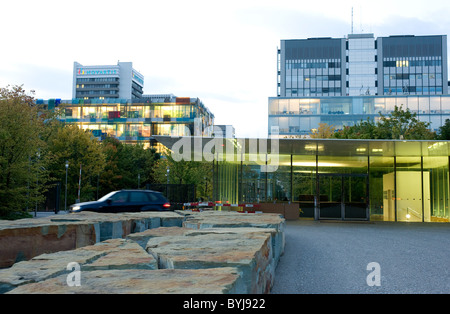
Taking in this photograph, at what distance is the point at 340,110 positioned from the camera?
296 ft

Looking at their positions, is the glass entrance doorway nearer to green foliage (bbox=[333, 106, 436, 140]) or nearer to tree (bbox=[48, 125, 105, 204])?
green foliage (bbox=[333, 106, 436, 140])

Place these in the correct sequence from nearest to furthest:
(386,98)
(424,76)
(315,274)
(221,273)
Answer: (221,273) < (315,274) < (386,98) < (424,76)

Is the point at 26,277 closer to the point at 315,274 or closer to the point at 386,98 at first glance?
the point at 315,274

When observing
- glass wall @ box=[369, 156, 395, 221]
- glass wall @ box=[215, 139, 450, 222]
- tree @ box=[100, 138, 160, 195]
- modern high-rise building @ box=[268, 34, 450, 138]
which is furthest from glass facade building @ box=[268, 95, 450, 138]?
glass wall @ box=[215, 139, 450, 222]

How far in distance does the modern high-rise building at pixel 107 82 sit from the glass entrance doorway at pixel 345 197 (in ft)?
486

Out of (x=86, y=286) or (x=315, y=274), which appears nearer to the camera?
(x=86, y=286)

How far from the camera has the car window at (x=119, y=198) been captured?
15464 mm

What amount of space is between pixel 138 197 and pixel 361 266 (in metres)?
9.24

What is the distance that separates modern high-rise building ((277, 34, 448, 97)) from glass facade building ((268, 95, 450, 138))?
19923mm

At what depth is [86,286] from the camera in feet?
10.8

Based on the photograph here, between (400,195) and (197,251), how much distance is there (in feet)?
76.6

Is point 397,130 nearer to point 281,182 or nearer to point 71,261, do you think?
point 281,182

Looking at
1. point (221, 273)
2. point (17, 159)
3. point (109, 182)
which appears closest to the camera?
point (221, 273)
